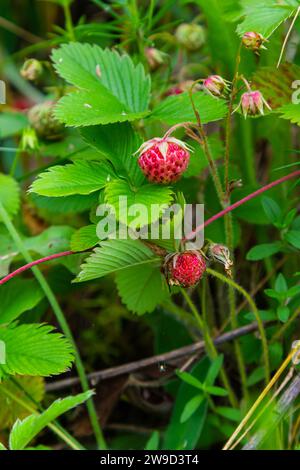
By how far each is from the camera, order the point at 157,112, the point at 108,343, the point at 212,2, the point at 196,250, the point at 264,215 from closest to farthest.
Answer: the point at 196,250 → the point at 157,112 → the point at 264,215 → the point at 212,2 → the point at 108,343

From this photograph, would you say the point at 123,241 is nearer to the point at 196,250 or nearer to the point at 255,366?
the point at 196,250

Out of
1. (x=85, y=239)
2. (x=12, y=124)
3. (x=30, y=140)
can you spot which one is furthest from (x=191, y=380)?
(x=12, y=124)

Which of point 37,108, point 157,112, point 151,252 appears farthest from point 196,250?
point 37,108

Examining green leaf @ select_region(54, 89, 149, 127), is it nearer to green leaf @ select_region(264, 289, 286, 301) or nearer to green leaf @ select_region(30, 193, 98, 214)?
green leaf @ select_region(30, 193, 98, 214)

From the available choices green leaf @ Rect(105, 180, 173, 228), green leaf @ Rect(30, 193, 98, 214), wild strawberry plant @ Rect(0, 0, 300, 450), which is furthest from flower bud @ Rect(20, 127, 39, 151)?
green leaf @ Rect(105, 180, 173, 228)

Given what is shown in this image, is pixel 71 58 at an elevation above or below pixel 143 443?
above

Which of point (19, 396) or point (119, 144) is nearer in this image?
Answer: point (119, 144)

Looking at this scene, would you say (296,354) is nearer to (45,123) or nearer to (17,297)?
(17,297)
